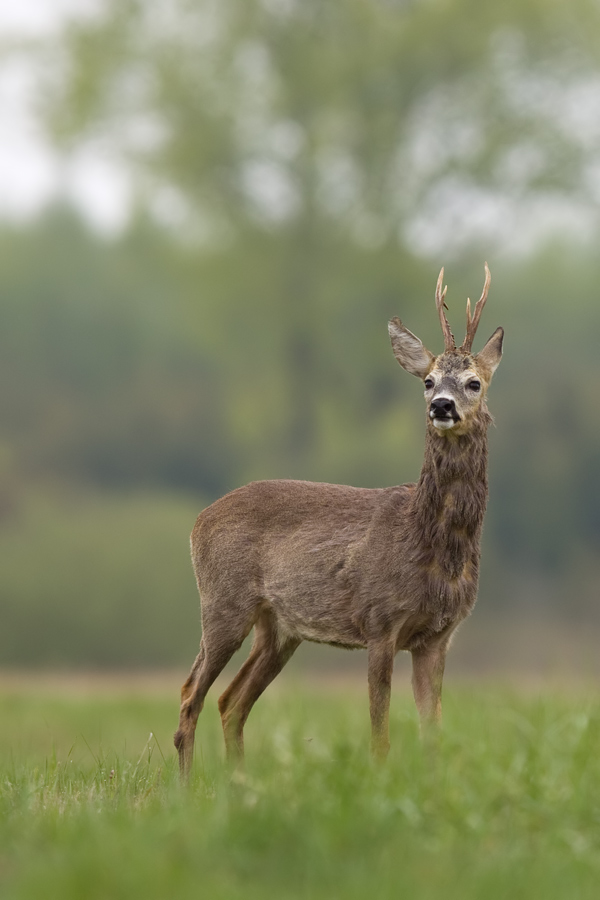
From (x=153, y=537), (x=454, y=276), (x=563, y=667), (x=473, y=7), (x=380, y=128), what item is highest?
(x=473, y=7)

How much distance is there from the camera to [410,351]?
6.25 metres

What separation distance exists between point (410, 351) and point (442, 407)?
2.24 feet

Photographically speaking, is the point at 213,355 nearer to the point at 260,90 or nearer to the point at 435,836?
the point at 260,90

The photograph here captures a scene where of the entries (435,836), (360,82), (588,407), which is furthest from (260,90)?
(435,836)

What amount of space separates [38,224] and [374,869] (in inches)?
582

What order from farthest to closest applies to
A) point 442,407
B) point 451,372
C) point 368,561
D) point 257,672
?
point 257,672 → point 368,561 → point 451,372 → point 442,407

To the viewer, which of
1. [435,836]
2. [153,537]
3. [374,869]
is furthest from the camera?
[153,537]

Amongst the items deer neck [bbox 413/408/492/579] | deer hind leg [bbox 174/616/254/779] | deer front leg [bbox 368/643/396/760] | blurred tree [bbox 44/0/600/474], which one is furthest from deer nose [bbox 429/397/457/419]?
blurred tree [bbox 44/0/600/474]

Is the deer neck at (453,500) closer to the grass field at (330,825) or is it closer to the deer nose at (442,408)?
the deer nose at (442,408)

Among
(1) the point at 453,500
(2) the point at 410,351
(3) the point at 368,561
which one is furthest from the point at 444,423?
(3) the point at 368,561

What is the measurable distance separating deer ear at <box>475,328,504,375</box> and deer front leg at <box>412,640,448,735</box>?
130cm

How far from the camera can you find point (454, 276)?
17.2 metres

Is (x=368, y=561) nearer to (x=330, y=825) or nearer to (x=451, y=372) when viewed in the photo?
(x=451, y=372)

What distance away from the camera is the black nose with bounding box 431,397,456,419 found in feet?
18.5
